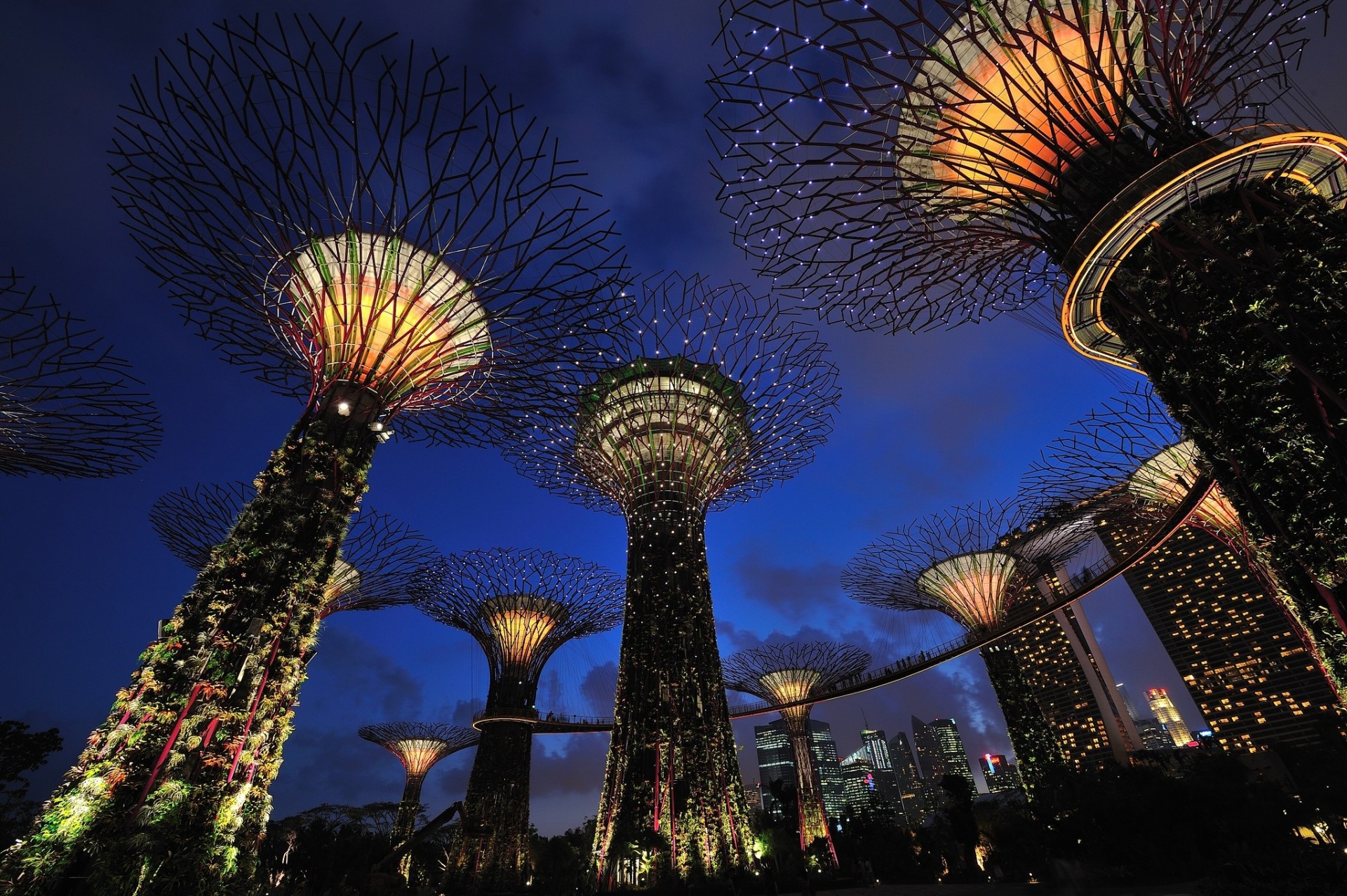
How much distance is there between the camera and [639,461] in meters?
18.0

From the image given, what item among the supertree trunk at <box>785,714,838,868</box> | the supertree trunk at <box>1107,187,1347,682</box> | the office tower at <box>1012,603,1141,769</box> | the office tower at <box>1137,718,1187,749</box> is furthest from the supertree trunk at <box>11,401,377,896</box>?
the office tower at <box>1137,718,1187,749</box>

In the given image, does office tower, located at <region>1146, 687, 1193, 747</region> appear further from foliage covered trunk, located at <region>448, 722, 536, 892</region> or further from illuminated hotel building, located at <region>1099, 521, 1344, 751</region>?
foliage covered trunk, located at <region>448, 722, 536, 892</region>

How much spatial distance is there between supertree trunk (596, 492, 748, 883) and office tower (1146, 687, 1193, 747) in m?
199

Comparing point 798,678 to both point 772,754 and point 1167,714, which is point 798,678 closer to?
point 772,754

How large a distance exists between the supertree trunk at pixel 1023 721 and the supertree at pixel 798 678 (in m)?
7.79

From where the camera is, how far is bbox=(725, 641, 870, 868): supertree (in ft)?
98.9

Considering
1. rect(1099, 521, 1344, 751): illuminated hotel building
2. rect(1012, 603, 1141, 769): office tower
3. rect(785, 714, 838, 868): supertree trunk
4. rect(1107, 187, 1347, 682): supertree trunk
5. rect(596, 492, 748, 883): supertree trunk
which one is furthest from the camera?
rect(1012, 603, 1141, 769): office tower

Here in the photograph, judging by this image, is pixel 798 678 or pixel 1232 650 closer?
pixel 798 678

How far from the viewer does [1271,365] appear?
568 cm

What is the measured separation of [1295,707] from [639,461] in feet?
285

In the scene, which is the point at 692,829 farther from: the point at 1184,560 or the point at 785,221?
the point at 1184,560

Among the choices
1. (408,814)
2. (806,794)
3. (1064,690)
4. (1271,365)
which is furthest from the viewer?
(1064,690)

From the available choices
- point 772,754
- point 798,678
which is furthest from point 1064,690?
point 772,754

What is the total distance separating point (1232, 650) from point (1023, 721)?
71011mm
